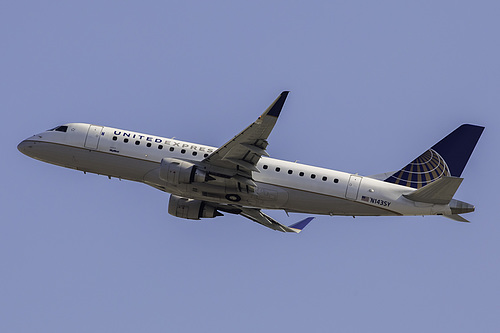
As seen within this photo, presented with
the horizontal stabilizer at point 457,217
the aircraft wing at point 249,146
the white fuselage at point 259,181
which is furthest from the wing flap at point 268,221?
the horizontal stabilizer at point 457,217

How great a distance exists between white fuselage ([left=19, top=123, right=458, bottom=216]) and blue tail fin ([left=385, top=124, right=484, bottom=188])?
146cm

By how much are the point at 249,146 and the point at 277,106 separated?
11.6 ft

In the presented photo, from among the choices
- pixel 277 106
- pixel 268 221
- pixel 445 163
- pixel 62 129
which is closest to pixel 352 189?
pixel 445 163

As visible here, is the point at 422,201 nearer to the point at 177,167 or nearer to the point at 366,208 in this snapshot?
the point at 366,208

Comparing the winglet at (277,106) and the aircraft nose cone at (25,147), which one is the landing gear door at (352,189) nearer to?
the winglet at (277,106)

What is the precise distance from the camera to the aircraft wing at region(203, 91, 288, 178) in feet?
145

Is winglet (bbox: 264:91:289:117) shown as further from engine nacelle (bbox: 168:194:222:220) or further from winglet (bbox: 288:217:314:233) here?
winglet (bbox: 288:217:314:233)

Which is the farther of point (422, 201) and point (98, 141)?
point (98, 141)

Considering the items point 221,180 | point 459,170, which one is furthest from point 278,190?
point 459,170

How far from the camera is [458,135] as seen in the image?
5181 cm

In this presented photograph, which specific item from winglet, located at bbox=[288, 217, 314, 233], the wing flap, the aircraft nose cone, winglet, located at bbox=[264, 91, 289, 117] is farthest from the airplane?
winglet, located at bbox=[288, 217, 314, 233]

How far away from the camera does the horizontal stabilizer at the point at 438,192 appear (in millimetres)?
45969

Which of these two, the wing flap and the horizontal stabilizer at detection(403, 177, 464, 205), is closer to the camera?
the horizontal stabilizer at detection(403, 177, 464, 205)

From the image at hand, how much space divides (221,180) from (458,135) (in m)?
15.3
